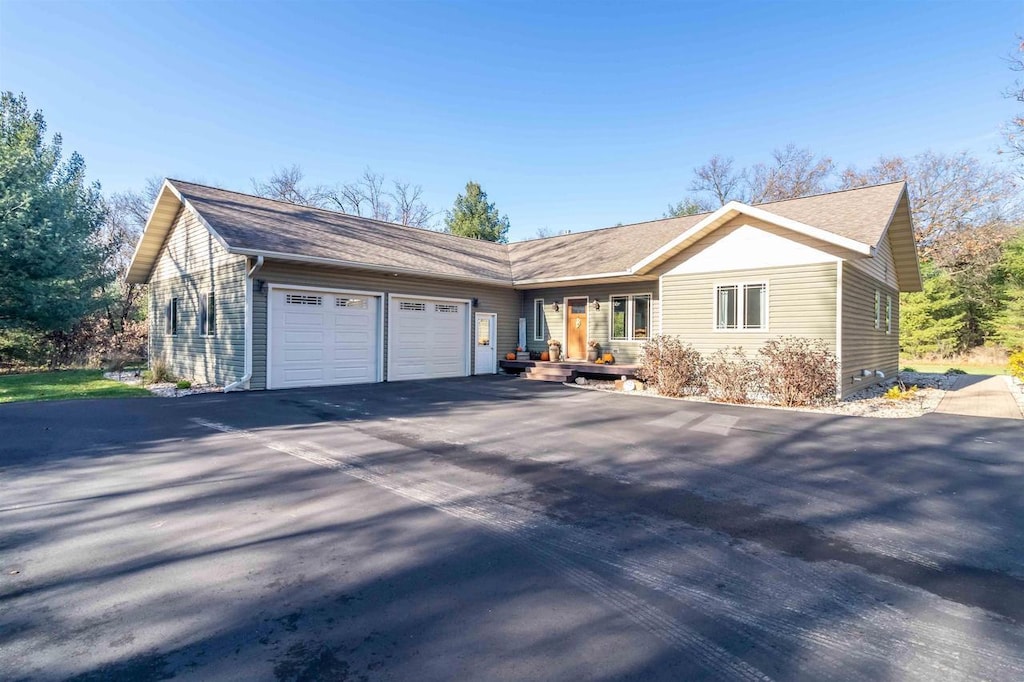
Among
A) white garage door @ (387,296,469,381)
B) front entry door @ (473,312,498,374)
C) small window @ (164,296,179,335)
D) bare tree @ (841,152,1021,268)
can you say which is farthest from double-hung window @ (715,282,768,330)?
bare tree @ (841,152,1021,268)

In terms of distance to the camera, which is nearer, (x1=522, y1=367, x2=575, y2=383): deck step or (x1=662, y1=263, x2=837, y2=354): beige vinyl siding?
(x1=662, y1=263, x2=837, y2=354): beige vinyl siding

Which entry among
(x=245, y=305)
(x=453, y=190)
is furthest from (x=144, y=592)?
(x=453, y=190)

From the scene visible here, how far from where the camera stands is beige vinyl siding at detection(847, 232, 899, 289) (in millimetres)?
11677

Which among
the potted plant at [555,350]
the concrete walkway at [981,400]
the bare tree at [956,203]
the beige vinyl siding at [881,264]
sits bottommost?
the concrete walkway at [981,400]

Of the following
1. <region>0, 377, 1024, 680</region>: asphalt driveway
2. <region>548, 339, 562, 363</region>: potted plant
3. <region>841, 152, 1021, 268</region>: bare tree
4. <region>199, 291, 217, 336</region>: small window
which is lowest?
<region>0, 377, 1024, 680</region>: asphalt driveway

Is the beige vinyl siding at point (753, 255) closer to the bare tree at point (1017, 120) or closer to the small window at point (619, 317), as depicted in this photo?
the small window at point (619, 317)

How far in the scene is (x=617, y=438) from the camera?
7203 millimetres

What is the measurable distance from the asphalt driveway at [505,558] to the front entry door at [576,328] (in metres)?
9.42

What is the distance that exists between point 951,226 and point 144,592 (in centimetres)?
3635

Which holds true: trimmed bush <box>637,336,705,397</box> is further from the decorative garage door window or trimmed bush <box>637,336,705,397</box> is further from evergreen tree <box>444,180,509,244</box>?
evergreen tree <box>444,180,509,244</box>

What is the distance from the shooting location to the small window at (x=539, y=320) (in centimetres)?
1750

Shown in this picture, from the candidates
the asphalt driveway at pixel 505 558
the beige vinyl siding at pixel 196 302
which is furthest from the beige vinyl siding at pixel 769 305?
the beige vinyl siding at pixel 196 302

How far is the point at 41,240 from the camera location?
14633mm

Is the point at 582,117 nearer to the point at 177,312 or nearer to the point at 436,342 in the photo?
the point at 436,342
